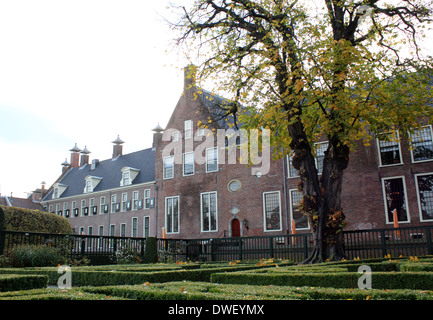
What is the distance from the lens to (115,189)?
4519 cm

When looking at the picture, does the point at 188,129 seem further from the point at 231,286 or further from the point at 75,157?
the point at 75,157

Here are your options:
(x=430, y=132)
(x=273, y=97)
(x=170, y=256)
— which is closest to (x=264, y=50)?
(x=273, y=97)

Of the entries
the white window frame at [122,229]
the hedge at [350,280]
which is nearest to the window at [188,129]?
the white window frame at [122,229]

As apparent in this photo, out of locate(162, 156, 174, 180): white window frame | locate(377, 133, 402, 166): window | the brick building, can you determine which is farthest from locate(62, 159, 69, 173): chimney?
locate(377, 133, 402, 166): window

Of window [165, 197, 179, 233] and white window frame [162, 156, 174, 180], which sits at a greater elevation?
white window frame [162, 156, 174, 180]

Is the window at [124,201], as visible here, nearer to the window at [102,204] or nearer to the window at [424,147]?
the window at [102,204]

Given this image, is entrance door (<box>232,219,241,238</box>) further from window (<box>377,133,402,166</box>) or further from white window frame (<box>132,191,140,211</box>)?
white window frame (<box>132,191,140,211</box>)

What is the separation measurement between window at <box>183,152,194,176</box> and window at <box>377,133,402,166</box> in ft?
51.2

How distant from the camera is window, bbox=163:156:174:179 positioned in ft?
114

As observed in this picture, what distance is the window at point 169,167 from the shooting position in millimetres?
34750

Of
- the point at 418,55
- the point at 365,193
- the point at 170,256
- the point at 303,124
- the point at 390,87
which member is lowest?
the point at 170,256

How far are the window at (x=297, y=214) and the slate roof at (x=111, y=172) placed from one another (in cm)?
1915
